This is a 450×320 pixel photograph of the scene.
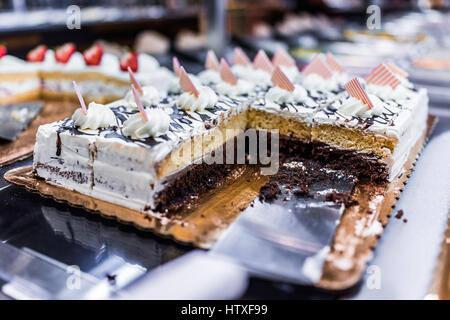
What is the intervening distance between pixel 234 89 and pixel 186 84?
49 cm

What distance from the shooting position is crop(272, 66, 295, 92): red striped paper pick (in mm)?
3383

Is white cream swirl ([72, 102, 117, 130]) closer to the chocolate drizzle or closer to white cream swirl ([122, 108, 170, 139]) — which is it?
the chocolate drizzle

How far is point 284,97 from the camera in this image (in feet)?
11.1

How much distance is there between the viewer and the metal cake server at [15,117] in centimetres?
357

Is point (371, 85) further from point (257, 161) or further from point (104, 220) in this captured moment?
point (104, 220)

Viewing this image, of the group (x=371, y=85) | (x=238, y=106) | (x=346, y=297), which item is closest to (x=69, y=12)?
(x=238, y=106)

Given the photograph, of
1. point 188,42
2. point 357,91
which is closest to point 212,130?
point 357,91

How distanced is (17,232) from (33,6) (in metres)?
5.18

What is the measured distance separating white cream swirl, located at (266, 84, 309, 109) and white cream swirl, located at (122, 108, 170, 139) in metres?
1.09

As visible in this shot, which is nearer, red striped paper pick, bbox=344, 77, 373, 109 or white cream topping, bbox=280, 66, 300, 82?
red striped paper pick, bbox=344, 77, 373, 109

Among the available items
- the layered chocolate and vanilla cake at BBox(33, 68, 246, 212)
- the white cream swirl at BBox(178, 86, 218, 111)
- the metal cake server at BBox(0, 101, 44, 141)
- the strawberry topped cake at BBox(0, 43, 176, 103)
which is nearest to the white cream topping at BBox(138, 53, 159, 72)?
the strawberry topped cake at BBox(0, 43, 176, 103)

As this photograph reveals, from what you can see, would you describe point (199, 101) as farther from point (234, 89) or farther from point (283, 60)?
point (283, 60)

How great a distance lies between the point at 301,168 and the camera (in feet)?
10.1

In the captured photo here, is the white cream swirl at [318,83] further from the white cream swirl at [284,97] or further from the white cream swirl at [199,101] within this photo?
the white cream swirl at [199,101]
